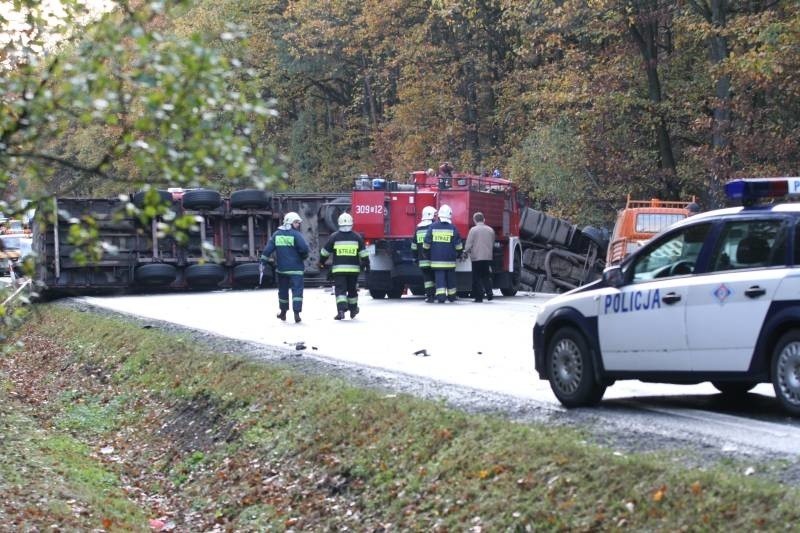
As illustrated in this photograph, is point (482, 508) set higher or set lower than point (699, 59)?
lower

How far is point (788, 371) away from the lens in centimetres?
895

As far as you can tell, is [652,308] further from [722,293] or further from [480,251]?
[480,251]

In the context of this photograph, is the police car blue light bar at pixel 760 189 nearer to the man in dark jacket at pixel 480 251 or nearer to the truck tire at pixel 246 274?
the man in dark jacket at pixel 480 251

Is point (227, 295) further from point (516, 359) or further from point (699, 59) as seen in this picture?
point (516, 359)

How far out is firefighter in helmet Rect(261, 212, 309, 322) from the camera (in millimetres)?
21938

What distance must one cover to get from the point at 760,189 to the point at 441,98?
136 feet

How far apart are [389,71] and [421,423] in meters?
45.8

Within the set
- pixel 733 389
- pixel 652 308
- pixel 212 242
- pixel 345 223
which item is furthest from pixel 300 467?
pixel 212 242

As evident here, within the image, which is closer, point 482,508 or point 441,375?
point 482,508

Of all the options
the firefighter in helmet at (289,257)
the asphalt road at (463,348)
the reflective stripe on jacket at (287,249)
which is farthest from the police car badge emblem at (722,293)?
the reflective stripe on jacket at (287,249)

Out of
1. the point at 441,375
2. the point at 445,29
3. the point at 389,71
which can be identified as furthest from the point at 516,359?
the point at 389,71

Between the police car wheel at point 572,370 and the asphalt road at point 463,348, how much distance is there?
15 centimetres

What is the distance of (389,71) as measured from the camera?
55219mm

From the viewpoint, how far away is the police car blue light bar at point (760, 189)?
961 cm
